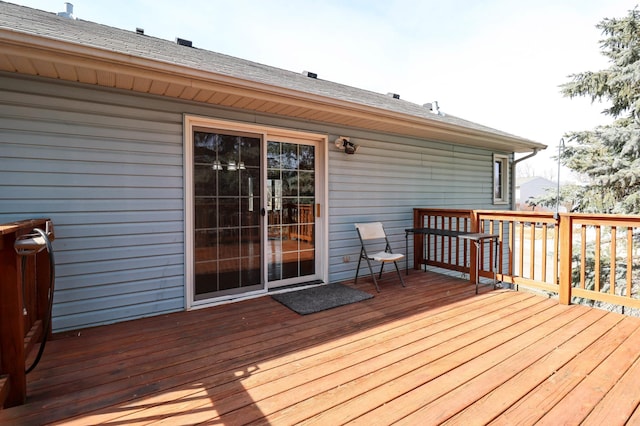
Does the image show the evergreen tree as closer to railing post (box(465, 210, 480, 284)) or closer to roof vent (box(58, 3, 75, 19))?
railing post (box(465, 210, 480, 284))

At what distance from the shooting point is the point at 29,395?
1.78 m

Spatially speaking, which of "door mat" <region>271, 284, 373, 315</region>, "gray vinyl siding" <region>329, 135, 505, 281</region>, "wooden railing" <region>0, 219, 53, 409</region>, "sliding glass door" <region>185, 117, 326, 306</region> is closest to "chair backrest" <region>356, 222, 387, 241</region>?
"gray vinyl siding" <region>329, 135, 505, 281</region>

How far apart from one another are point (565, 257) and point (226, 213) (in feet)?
12.0

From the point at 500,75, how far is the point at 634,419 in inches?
347

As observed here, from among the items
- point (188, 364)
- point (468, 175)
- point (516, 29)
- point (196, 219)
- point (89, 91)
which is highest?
point (516, 29)

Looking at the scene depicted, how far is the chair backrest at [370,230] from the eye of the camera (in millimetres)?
4230

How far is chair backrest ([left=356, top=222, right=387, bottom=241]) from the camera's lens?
4.23 meters

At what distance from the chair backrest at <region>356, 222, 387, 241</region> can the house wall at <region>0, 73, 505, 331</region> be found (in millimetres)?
1816

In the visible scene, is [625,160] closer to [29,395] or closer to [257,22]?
[257,22]

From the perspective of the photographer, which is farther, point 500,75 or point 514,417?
point 500,75

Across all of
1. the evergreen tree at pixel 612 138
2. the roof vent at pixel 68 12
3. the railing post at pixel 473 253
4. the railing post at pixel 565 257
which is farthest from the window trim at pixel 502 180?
the roof vent at pixel 68 12

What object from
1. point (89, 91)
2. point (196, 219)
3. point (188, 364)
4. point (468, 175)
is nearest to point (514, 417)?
point (188, 364)

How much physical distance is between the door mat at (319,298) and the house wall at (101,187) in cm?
114

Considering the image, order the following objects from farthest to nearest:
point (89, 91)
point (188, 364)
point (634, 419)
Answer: point (89, 91) < point (188, 364) < point (634, 419)
